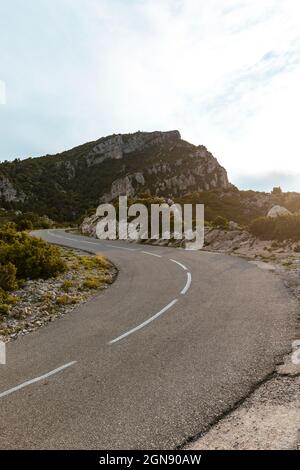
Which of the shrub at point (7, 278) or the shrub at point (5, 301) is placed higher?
the shrub at point (7, 278)

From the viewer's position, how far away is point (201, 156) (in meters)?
139

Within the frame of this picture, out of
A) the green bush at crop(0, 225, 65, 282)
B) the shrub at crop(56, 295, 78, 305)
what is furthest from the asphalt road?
the green bush at crop(0, 225, 65, 282)

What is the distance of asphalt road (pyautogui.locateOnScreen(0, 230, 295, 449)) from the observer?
5.40m

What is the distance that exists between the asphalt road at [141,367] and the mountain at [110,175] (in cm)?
10293

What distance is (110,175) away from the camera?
149m

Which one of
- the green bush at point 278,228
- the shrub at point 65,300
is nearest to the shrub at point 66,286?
the shrub at point 65,300

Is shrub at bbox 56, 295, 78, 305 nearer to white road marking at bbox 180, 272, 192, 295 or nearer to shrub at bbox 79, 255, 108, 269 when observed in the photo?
white road marking at bbox 180, 272, 192, 295

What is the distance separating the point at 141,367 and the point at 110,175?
145m

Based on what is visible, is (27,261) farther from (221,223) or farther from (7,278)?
(221,223)

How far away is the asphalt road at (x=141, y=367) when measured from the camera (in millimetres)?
5402

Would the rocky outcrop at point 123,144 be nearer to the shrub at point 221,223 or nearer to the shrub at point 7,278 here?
the shrub at point 221,223
